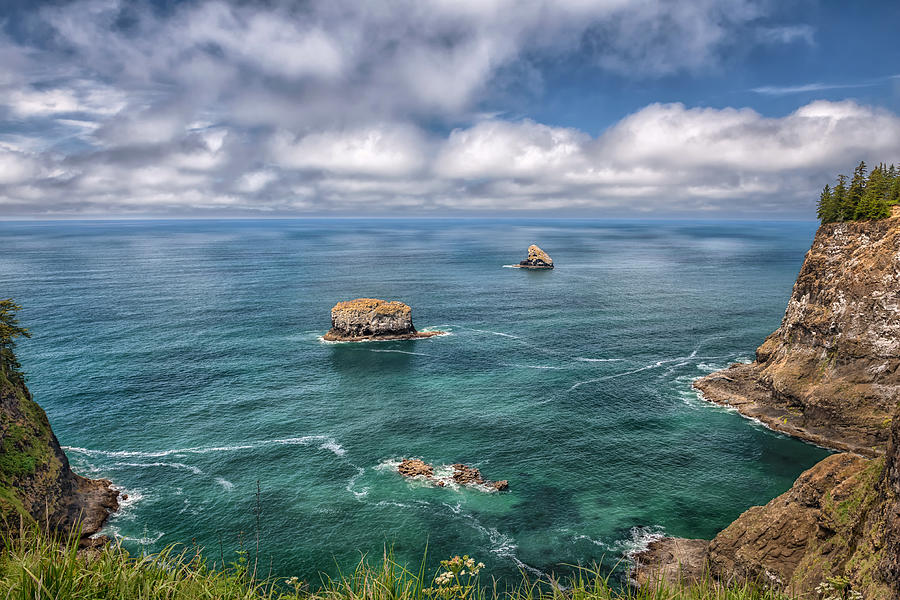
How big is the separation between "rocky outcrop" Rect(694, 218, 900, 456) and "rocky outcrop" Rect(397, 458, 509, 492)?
46.9m

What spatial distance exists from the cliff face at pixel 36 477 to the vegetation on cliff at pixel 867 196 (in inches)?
4305

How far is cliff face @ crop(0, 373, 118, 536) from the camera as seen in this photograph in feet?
164

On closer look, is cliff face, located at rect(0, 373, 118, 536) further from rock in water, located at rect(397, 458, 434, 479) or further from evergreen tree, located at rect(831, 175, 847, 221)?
evergreen tree, located at rect(831, 175, 847, 221)

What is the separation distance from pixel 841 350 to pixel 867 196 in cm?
2433

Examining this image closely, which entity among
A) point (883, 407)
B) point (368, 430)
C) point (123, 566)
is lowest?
point (368, 430)

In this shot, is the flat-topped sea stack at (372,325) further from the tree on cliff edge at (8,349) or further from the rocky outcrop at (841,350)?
the tree on cliff edge at (8,349)

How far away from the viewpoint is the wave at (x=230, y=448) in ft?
231

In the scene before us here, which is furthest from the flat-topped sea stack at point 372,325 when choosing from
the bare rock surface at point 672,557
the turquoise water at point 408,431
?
the bare rock surface at point 672,557

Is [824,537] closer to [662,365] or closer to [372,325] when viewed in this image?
[662,365]

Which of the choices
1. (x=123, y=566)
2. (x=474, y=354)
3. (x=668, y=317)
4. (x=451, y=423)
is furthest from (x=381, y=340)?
(x=123, y=566)

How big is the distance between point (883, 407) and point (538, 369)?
2138 inches

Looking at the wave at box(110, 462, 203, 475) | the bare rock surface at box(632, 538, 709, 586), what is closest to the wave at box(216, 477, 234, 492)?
the wave at box(110, 462, 203, 475)

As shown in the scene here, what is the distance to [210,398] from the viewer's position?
292 ft

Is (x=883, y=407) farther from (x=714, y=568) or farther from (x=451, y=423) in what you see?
(x=451, y=423)
